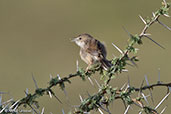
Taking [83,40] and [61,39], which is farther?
[61,39]

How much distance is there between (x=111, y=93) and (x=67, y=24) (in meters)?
27.3

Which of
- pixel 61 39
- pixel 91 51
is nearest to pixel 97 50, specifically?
pixel 91 51

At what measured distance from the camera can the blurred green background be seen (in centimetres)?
2228

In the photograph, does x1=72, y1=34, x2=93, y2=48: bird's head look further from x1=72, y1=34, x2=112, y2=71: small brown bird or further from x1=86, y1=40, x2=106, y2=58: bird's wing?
x1=86, y1=40, x2=106, y2=58: bird's wing

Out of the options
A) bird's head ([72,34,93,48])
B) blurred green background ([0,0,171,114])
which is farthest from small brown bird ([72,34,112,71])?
blurred green background ([0,0,171,114])

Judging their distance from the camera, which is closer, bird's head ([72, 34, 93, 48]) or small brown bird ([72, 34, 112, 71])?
small brown bird ([72, 34, 112, 71])

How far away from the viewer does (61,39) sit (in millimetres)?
29000

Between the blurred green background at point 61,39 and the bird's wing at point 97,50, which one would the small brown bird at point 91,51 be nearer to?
the bird's wing at point 97,50

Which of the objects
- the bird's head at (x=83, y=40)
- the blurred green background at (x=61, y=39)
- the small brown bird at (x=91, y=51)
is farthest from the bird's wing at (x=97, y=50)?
the blurred green background at (x=61, y=39)

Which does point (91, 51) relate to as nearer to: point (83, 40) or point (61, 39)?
point (83, 40)

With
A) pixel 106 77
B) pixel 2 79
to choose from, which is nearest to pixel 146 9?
pixel 2 79

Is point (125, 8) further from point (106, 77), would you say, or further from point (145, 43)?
point (106, 77)

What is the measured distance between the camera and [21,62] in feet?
86.8

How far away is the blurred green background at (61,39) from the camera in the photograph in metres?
22.3
